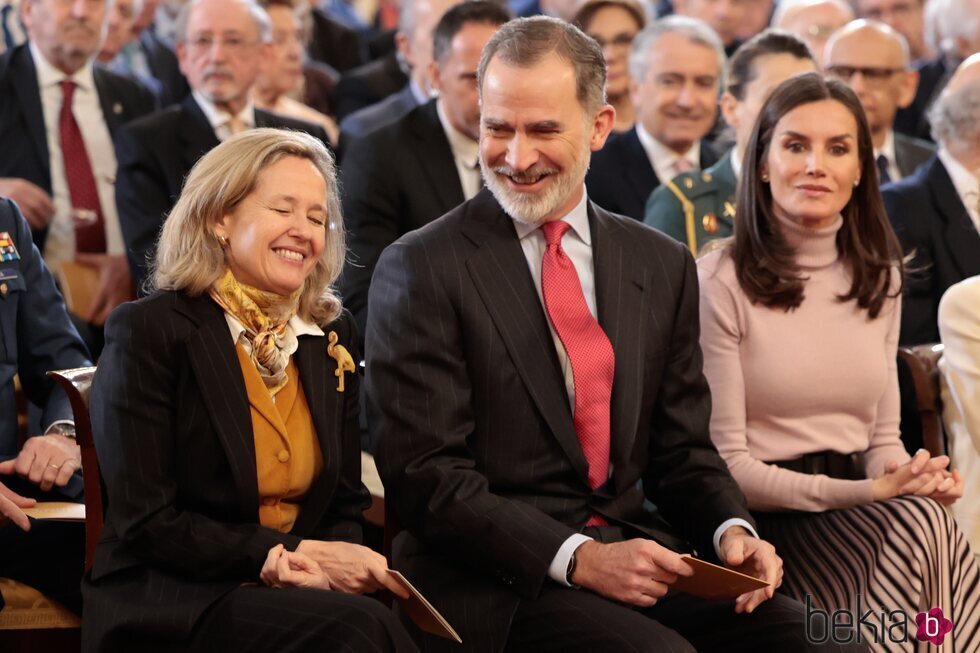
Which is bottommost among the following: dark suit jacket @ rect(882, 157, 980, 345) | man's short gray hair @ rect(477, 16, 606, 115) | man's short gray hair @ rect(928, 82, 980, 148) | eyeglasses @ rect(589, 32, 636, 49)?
dark suit jacket @ rect(882, 157, 980, 345)

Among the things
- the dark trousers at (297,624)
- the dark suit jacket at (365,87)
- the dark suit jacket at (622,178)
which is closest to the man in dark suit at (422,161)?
the dark suit jacket at (622,178)

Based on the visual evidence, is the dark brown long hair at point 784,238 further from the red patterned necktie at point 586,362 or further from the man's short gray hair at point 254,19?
the man's short gray hair at point 254,19

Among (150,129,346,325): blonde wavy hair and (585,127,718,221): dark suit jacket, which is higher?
(150,129,346,325): blonde wavy hair

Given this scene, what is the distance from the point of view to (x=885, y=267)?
10.4 ft

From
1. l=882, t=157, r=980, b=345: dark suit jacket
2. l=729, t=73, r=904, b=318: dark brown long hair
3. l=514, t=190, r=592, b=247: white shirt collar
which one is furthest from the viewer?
l=882, t=157, r=980, b=345: dark suit jacket

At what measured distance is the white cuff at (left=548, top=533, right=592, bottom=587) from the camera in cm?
244

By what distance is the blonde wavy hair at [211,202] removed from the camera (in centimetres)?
252

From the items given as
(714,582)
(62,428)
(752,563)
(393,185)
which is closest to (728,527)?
(752,563)

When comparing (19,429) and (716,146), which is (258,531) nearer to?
(19,429)

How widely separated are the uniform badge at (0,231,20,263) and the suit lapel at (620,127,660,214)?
77.5 inches

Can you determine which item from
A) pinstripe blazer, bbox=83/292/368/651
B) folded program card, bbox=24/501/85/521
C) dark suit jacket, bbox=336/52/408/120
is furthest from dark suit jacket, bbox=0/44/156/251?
pinstripe blazer, bbox=83/292/368/651

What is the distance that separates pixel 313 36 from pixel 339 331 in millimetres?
4867

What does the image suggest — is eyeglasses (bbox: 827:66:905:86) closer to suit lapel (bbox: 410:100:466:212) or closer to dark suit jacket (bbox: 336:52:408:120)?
suit lapel (bbox: 410:100:466:212)

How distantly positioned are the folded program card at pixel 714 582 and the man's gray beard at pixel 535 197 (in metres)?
0.73
